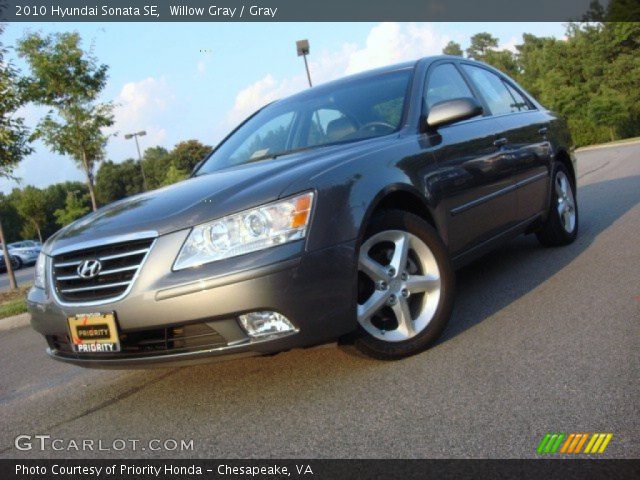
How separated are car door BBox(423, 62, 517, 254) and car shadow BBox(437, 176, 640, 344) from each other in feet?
1.36

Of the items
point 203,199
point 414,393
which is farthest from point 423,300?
point 203,199

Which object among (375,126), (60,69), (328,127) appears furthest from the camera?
(60,69)

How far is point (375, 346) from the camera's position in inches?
123

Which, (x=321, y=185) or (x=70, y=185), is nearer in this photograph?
(x=321, y=185)

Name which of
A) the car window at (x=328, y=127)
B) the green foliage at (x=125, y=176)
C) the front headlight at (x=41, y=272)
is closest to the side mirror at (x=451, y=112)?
the car window at (x=328, y=127)

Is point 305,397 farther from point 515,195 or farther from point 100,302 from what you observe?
point 515,195

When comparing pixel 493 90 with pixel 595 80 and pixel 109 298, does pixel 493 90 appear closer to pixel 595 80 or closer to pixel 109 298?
pixel 109 298

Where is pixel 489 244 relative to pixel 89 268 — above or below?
below

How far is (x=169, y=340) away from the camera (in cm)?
284

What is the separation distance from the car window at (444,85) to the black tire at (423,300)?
3.40 feet

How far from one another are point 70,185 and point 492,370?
8279 centimetres

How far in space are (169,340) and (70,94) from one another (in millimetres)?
13171

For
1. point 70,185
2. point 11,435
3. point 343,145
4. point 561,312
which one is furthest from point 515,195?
point 70,185

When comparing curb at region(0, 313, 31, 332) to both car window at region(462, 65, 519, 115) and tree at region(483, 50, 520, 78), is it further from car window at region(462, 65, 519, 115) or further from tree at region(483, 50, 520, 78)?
tree at region(483, 50, 520, 78)
